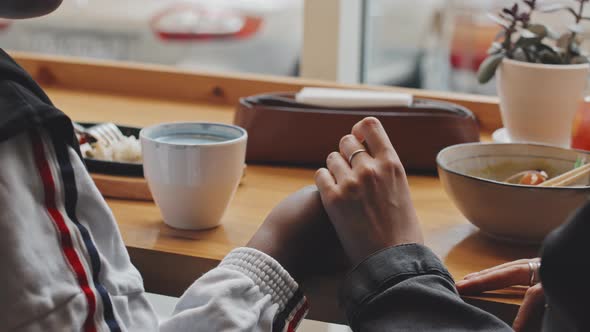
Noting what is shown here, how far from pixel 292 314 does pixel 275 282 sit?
4 centimetres

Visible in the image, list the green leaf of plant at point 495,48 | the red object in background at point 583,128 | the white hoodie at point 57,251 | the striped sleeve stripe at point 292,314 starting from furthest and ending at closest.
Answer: the green leaf of plant at point 495,48 < the red object in background at point 583,128 < the striped sleeve stripe at point 292,314 < the white hoodie at point 57,251

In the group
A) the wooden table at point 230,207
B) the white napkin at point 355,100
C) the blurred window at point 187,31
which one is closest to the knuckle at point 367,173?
the wooden table at point 230,207

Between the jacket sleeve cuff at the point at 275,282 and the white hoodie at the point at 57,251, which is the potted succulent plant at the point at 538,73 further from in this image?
the white hoodie at the point at 57,251

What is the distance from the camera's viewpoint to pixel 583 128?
1.29m

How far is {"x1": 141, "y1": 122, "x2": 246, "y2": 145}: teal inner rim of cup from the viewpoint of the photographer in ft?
3.46

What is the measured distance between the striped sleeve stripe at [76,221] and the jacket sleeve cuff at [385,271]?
25 cm

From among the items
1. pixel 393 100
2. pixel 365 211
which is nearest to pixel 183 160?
pixel 365 211

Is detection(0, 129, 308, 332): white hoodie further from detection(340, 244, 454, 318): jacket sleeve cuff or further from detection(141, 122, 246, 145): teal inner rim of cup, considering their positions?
detection(141, 122, 246, 145): teal inner rim of cup

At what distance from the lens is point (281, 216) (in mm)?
959

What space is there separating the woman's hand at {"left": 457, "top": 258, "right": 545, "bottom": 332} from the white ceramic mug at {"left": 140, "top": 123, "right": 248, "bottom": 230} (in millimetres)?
327

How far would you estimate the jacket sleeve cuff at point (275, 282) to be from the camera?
868 millimetres

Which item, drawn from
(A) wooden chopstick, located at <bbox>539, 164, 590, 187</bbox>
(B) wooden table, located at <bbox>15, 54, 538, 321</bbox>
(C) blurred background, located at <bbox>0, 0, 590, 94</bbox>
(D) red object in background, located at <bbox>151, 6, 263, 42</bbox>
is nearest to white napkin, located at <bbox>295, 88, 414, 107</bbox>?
(B) wooden table, located at <bbox>15, 54, 538, 321</bbox>

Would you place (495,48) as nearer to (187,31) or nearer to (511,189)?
(511,189)

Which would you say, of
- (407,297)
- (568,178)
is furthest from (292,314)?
(568,178)
